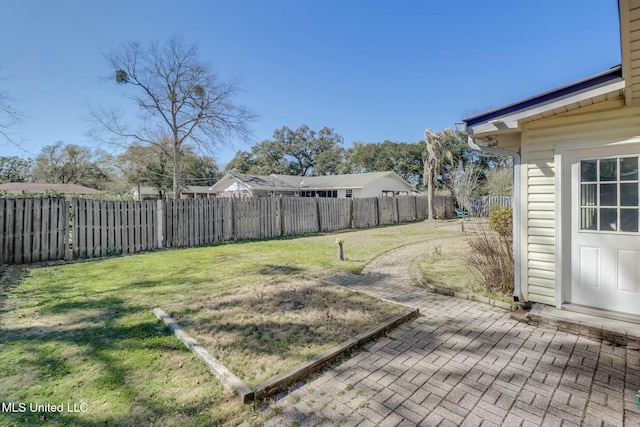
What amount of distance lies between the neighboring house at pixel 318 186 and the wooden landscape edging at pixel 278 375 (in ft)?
76.0

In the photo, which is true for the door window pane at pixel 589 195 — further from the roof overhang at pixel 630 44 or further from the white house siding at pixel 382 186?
the white house siding at pixel 382 186

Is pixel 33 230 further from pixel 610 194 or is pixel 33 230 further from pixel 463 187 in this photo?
pixel 463 187

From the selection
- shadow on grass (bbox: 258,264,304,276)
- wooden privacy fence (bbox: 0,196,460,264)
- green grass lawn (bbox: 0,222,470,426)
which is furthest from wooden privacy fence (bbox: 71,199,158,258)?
shadow on grass (bbox: 258,264,304,276)

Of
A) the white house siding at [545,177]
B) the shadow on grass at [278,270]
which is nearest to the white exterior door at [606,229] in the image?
the white house siding at [545,177]

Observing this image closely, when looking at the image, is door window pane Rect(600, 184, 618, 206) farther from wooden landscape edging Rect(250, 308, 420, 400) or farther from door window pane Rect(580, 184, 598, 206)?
wooden landscape edging Rect(250, 308, 420, 400)

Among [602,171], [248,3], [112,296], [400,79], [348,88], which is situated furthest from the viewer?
[348,88]

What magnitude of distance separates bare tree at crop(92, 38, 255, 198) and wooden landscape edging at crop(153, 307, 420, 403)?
18536 millimetres

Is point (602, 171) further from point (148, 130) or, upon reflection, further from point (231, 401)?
point (148, 130)

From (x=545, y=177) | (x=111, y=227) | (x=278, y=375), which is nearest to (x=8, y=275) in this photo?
(x=111, y=227)

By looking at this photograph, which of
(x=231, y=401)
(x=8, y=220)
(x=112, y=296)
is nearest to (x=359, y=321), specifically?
(x=231, y=401)

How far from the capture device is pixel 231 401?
2.28 meters

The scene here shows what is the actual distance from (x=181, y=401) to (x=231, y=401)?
39 centimetres

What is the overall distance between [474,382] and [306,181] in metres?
30.2

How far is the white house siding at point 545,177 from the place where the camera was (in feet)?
11.8
